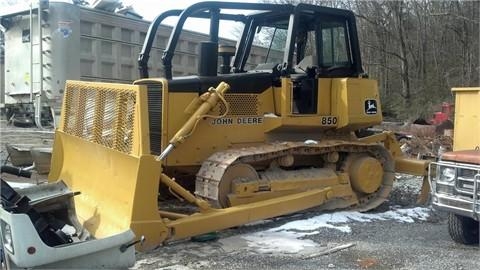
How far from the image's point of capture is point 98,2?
1185cm

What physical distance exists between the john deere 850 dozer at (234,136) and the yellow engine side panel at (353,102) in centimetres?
1

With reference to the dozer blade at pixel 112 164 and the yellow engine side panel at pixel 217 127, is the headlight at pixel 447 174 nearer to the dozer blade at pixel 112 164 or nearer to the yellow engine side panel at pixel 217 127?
the yellow engine side panel at pixel 217 127

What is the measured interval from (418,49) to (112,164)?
20.9m

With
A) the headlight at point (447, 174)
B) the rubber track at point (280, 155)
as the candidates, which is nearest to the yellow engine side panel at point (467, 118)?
the rubber track at point (280, 155)

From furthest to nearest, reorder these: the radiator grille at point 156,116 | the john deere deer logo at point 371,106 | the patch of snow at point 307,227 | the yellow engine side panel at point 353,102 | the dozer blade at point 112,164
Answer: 1. the john deere deer logo at point 371,106
2. the yellow engine side panel at point 353,102
3. the radiator grille at point 156,116
4. the patch of snow at point 307,227
5. the dozer blade at point 112,164

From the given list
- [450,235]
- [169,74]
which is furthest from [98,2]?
[450,235]

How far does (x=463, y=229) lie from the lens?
18.2 ft

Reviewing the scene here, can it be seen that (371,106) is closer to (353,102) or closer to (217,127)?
(353,102)

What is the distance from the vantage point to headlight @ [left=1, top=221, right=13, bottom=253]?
3850 mm

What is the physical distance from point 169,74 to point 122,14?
6433mm

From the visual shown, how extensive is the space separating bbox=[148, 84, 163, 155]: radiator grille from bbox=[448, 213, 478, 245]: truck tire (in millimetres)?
3057

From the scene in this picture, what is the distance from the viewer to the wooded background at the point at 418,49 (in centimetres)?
2189

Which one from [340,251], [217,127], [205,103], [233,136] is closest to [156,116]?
[205,103]

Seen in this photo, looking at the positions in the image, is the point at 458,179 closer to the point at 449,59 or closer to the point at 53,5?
the point at 53,5
